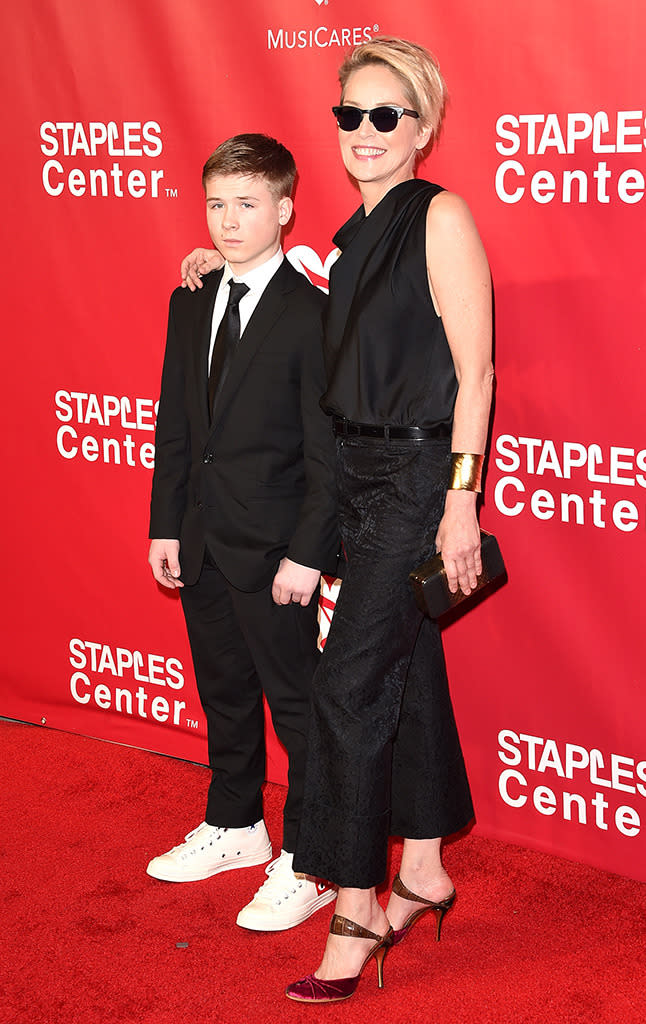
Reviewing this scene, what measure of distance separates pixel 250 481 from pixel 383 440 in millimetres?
420

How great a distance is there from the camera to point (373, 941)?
2.50 meters

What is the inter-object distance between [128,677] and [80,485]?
60 centimetres

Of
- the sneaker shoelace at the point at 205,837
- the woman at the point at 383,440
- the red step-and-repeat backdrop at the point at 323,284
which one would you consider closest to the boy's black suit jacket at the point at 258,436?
the woman at the point at 383,440

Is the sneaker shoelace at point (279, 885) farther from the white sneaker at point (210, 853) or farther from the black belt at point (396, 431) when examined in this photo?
the black belt at point (396, 431)

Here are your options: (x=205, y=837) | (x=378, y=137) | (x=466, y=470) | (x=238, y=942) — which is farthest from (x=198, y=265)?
(x=238, y=942)

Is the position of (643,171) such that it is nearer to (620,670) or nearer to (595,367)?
(595,367)

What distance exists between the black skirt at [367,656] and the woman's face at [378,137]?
51cm

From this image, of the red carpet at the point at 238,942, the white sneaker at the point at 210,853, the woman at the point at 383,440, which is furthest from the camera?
the white sneaker at the point at 210,853

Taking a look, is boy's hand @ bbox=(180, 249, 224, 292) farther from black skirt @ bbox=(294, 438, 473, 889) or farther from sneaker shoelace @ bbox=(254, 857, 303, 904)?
sneaker shoelace @ bbox=(254, 857, 303, 904)

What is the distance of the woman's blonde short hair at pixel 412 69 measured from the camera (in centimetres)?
230

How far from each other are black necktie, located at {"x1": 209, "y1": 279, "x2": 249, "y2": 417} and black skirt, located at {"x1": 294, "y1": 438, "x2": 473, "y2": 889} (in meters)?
0.38

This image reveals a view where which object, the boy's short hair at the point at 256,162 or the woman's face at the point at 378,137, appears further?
the boy's short hair at the point at 256,162

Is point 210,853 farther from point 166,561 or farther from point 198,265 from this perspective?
point 198,265

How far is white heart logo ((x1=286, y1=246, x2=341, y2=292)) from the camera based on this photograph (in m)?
3.06
